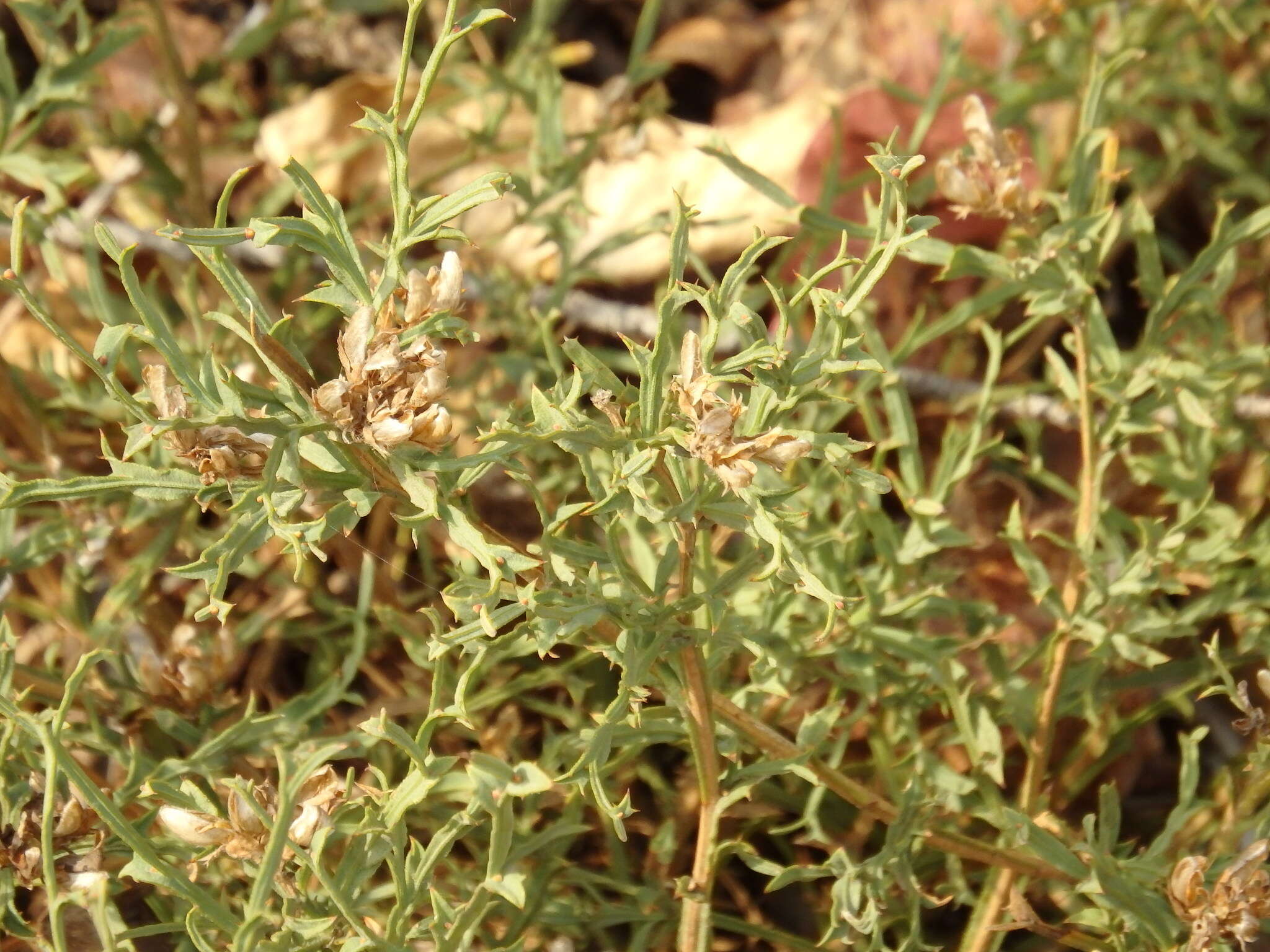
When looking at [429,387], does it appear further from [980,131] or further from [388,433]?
[980,131]

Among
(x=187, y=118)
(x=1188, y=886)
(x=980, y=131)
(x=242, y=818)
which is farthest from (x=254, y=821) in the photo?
(x=187, y=118)

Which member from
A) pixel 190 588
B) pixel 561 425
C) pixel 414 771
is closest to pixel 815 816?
pixel 414 771

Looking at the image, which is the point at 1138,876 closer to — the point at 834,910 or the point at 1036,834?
the point at 1036,834

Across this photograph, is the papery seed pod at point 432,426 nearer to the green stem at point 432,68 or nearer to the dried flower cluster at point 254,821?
the green stem at point 432,68

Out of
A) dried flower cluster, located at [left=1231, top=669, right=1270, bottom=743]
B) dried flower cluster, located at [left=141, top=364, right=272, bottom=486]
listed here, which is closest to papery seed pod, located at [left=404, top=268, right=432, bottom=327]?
dried flower cluster, located at [left=141, top=364, right=272, bottom=486]

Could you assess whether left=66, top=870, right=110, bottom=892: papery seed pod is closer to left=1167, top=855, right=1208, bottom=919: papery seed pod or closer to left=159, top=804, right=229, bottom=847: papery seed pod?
left=159, top=804, right=229, bottom=847: papery seed pod
